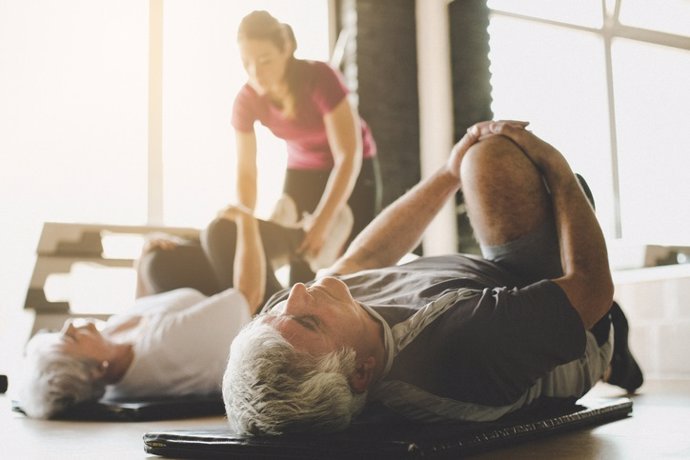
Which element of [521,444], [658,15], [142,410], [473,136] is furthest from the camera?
[658,15]

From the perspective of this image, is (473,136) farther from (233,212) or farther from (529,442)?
(233,212)

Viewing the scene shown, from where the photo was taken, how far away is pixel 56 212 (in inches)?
128

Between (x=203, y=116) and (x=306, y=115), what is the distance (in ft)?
1.70

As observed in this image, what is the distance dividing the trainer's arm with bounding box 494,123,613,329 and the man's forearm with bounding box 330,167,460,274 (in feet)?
1.03

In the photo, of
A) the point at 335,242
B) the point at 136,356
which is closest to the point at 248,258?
the point at 335,242

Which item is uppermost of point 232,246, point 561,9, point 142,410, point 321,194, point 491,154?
point 561,9

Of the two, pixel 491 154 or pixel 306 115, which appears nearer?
pixel 491 154

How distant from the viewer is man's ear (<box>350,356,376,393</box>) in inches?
56.1

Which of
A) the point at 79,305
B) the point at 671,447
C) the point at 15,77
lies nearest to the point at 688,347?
the point at 671,447

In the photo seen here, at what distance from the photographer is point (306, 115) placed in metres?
3.80

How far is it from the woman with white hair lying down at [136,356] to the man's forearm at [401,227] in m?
Answer: 0.54

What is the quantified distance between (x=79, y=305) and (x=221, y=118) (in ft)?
3.53

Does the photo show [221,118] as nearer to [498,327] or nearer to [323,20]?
[323,20]

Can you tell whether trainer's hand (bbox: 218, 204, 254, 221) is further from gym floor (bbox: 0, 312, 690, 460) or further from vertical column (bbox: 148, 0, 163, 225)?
gym floor (bbox: 0, 312, 690, 460)
